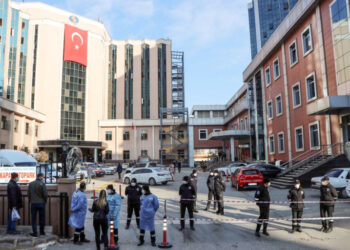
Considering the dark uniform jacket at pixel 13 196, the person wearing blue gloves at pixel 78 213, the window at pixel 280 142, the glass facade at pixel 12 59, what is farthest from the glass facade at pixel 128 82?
the person wearing blue gloves at pixel 78 213

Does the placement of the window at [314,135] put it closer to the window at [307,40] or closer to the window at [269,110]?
the window at [307,40]

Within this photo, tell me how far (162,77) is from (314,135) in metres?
47.7

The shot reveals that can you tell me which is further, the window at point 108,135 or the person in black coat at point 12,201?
the window at point 108,135

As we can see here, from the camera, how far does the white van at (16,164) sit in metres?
9.64

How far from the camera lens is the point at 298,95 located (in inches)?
993

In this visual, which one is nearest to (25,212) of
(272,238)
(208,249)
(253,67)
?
(208,249)

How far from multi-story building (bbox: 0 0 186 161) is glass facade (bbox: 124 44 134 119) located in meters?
0.23

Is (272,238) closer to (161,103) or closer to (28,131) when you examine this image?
(28,131)

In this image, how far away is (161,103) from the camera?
6538cm

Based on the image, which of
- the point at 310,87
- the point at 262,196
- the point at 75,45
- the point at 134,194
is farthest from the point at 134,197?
the point at 75,45

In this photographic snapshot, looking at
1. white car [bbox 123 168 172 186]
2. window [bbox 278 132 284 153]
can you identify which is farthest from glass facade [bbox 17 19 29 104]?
window [bbox 278 132 284 153]

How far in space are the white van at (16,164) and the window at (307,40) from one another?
72.3ft

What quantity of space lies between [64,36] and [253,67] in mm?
38777

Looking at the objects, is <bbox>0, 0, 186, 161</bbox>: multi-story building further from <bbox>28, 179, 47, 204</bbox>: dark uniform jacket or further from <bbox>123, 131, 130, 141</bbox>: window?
<bbox>28, 179, 47, 204</bbox>: dark uniform jacket
